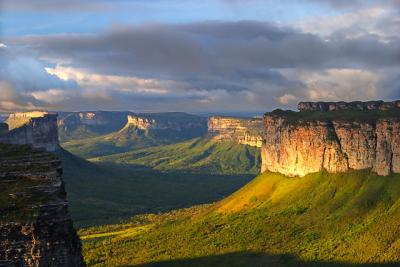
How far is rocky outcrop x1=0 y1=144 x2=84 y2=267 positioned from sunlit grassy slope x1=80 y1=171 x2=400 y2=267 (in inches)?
3666

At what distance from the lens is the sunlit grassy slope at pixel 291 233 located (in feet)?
459

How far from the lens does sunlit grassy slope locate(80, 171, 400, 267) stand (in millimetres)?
140000

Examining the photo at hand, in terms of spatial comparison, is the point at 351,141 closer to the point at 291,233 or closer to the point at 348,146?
the point at 348,146

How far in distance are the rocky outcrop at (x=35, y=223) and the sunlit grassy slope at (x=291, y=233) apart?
93.1 m

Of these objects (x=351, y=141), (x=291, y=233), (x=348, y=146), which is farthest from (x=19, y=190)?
(x=348, y=146)

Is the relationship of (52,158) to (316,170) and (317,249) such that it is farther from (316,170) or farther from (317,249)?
(316,170)

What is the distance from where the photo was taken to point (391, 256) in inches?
Answer: 5089

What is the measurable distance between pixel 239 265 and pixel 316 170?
59421mm

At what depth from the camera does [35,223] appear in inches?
1950

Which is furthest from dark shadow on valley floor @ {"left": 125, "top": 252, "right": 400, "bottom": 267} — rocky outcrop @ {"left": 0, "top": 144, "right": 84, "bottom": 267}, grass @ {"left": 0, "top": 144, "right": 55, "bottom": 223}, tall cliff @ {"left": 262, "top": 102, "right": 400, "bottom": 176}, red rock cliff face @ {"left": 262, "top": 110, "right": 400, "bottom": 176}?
rocky outcrop @ {"left": 0, "top": 144, "right": 84, "bottom": 267}

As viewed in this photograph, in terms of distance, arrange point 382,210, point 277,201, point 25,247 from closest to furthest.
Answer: point 25,247 < point 382,210 < point 277,201

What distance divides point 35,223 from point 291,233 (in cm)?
11711

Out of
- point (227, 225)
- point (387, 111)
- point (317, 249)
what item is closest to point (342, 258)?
point (317, 249)

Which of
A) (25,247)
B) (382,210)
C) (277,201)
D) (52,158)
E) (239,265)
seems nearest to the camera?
(25,247)
